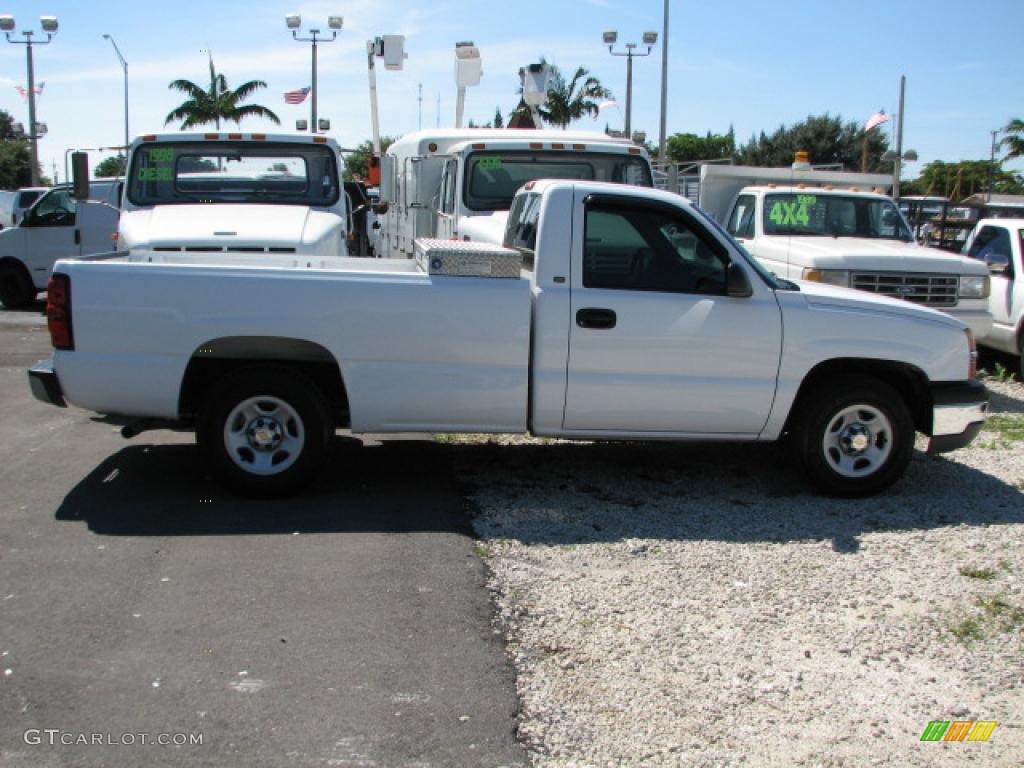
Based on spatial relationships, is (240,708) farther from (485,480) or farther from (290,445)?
(485,480)

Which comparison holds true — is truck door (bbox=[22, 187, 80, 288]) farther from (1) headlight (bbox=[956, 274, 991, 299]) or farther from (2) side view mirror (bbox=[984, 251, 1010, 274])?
(2) side view mirror (bbox=[984, 251, 1010, 274])

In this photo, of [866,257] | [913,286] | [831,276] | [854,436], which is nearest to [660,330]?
[854,436]

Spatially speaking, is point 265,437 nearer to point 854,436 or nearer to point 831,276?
point 854,436

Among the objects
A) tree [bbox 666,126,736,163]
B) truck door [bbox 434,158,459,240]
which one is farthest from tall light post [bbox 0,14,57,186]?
tree [bbox 666,126,736,163]

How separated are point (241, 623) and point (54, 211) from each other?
42.8 feet

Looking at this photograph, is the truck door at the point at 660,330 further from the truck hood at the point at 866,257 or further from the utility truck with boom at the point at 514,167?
the truck hood at the point at 866,257

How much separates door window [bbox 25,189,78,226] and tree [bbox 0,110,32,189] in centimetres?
4279

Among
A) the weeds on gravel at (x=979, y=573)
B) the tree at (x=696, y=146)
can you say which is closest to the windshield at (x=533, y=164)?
the weeds on gravel at (x=979, y=573)

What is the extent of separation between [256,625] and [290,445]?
186 cm

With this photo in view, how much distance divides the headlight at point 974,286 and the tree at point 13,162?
53399 mm

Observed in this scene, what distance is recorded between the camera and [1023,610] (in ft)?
16.6

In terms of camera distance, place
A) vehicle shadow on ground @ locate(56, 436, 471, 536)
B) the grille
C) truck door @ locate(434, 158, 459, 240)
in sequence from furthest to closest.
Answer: truck door @ locate(434, 158, 459, 240) < the grille < vehicle shadow on ground @ locate(56, 436, 471, 536)

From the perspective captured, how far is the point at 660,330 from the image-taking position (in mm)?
6449

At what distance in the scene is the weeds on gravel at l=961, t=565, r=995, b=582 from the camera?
5.50 m
